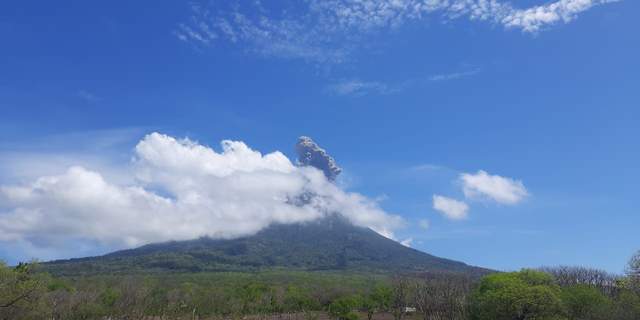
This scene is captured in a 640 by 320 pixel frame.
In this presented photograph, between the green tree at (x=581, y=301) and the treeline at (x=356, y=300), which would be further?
the green tree at (x=581, y=301)

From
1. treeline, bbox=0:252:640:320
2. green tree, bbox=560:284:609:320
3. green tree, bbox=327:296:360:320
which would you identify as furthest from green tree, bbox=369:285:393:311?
green tree, bbox=560:284:609:320

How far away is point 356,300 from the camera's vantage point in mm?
86812

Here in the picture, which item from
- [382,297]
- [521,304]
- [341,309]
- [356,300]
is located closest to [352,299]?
[356,300]

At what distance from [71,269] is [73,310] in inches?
4685

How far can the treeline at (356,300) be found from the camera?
140ft

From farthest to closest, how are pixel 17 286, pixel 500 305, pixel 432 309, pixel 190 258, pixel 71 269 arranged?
pixel 190 258, pixel 71 269, pixel 432 309, pixel 500 305, pixel 17 286

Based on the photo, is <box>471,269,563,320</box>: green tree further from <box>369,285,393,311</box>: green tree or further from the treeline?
<box>369,285,393,311</box>: green tree

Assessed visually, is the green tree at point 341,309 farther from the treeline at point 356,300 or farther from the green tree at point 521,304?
the green tree at point 521,304

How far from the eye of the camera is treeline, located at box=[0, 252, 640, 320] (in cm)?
4269

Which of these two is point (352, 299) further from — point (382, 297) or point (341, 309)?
point (382, 297)

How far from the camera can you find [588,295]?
1959 inches

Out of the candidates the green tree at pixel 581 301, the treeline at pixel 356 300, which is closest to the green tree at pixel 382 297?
the treeline at pixel 356 300

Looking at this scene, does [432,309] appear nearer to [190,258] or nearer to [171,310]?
[171,310]

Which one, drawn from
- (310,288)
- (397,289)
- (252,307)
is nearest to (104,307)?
(252,307)
